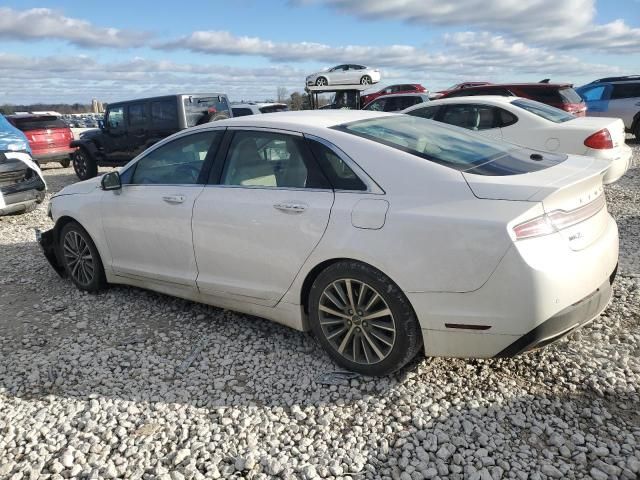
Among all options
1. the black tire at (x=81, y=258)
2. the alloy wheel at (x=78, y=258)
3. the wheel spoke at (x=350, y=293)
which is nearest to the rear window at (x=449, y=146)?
the wheel spoke at (x=350, y=293)

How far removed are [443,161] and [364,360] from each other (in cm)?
127

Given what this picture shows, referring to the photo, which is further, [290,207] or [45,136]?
[45,136]

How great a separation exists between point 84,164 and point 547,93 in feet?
36.0

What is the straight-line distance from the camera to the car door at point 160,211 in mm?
3805

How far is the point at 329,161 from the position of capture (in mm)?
3162

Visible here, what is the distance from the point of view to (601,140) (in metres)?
6.97

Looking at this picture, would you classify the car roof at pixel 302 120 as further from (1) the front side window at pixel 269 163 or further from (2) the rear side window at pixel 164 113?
(2) the rear side window at pixel 164 113

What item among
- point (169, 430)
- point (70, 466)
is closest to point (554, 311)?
point (169, 430)

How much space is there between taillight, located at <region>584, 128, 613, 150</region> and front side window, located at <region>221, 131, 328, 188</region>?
5.34 metres

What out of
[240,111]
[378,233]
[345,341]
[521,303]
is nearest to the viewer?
[521,303]

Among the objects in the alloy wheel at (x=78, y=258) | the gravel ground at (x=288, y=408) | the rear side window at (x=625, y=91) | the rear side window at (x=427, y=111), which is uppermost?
the rear side window at (x=625, y=91)

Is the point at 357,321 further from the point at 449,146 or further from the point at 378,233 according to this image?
the point at 449,146

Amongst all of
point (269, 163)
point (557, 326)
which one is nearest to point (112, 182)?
point (269, 163)

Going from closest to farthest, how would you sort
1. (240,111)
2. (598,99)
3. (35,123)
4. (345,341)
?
(345,341) → (35,123) → (598,99) → (240,111)
